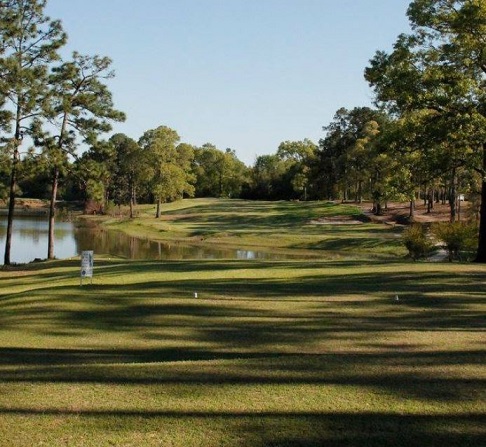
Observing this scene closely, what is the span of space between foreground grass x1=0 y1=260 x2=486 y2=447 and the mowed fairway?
0.02 metres

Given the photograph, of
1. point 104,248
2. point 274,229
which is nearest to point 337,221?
point 274,229

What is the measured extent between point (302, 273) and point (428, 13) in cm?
1152

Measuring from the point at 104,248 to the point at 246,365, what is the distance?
41.5 m

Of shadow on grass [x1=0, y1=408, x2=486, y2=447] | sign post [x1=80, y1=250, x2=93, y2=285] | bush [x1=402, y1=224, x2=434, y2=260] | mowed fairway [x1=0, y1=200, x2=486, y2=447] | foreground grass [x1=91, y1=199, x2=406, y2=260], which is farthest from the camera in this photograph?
foreground grass [x1=91, y1=199, x2=406, y2=260]

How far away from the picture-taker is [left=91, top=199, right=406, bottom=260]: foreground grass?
4623cm

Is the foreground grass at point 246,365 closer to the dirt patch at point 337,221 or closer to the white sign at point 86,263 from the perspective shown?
the white sign at point 86,263

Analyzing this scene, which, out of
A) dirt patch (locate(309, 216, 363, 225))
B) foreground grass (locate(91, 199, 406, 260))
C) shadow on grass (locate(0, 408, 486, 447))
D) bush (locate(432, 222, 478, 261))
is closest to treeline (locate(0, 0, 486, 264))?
bush (locate(432, 222, 478, 261))


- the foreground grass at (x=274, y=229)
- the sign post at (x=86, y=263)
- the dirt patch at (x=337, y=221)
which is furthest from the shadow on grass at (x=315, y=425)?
the dirt patch at (x=337, y=221)

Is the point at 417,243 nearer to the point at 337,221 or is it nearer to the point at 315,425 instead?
the point at 315,425

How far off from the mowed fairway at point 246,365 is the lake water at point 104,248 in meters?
25.0

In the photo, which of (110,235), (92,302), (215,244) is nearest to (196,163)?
(110,235)

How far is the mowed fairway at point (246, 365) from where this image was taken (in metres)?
5.95

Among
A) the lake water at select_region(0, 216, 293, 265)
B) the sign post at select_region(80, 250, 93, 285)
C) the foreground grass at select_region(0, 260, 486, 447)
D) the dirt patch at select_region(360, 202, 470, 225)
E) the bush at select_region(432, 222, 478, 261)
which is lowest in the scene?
the lake water at select_region(0, 216, 293, 265)

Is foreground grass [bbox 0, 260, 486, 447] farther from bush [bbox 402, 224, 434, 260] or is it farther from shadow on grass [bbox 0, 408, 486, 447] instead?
bush [bbox 402, 224, 434, 260]
